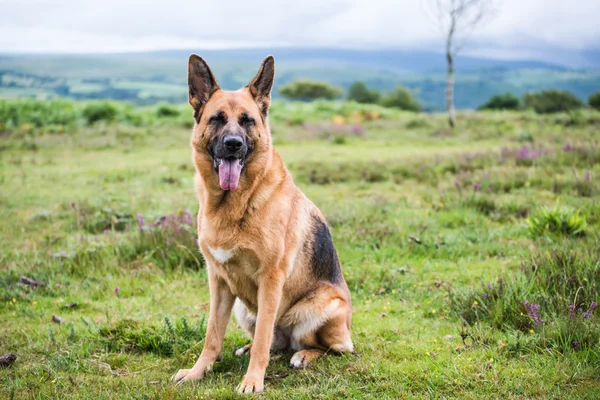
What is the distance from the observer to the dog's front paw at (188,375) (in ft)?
12.7

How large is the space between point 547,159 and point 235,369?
31.7 ft

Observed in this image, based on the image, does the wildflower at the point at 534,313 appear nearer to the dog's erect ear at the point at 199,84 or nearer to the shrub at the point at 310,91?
the dog's erect ear at the point at 199,84

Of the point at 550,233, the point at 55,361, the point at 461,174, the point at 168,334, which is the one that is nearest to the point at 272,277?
the point at 168,334

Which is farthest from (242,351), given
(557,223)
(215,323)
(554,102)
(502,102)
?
(502,102)

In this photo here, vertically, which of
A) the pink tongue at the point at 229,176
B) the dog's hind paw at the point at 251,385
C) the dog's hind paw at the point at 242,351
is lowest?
the dog's hind paw at the point at 242,351

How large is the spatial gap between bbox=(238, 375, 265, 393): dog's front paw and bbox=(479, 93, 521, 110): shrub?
4141 cm

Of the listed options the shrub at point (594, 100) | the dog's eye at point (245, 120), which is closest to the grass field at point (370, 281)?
the dog's eye at point (245, 120)

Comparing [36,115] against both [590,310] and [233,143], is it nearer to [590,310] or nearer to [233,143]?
[233,143]

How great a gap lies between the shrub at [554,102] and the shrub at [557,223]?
25.7 metres

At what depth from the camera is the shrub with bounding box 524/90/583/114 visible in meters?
30.2

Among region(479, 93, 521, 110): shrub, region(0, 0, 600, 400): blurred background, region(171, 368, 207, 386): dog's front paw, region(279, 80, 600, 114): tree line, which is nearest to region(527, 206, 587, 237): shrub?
region(0, 0, 600, 400): blurred background

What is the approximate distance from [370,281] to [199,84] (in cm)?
317

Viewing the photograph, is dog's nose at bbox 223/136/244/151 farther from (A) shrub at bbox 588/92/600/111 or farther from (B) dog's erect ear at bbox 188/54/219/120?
(A) shrub at bbox 588/92/600/111

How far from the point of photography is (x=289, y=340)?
4.40m
